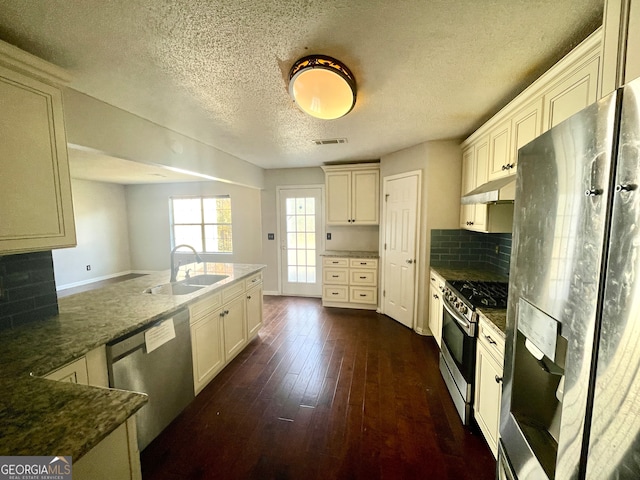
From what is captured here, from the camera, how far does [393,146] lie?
126 inches

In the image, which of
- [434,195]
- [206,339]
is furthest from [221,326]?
[434,195]

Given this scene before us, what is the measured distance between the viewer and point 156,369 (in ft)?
5.30

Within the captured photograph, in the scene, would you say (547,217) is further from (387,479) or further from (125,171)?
(125,171)

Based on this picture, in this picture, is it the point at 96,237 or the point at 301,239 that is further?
the point at 96,237

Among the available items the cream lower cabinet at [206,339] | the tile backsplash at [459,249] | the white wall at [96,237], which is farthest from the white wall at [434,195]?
the white wall at [96,237]

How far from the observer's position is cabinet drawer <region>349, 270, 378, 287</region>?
392 centimetres

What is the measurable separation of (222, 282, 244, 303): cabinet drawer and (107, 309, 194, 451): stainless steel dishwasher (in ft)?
1.61

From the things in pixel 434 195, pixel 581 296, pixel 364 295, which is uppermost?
pixel 434 195

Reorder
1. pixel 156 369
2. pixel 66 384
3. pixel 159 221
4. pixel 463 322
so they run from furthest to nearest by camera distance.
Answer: pixel 159 221, pixel 463 322, pixel 156 369, pixel 66 384

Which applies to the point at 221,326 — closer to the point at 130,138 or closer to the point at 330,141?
the point at 130,138

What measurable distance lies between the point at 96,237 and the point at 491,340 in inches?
297

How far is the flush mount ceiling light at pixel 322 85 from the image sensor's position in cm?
137

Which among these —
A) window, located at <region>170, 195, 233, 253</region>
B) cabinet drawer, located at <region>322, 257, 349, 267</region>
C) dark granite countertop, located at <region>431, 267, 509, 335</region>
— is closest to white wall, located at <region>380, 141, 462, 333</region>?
dark granite countertop, located at <region>431, 267, 509, 335</region>

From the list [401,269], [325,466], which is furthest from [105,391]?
[401,269]
